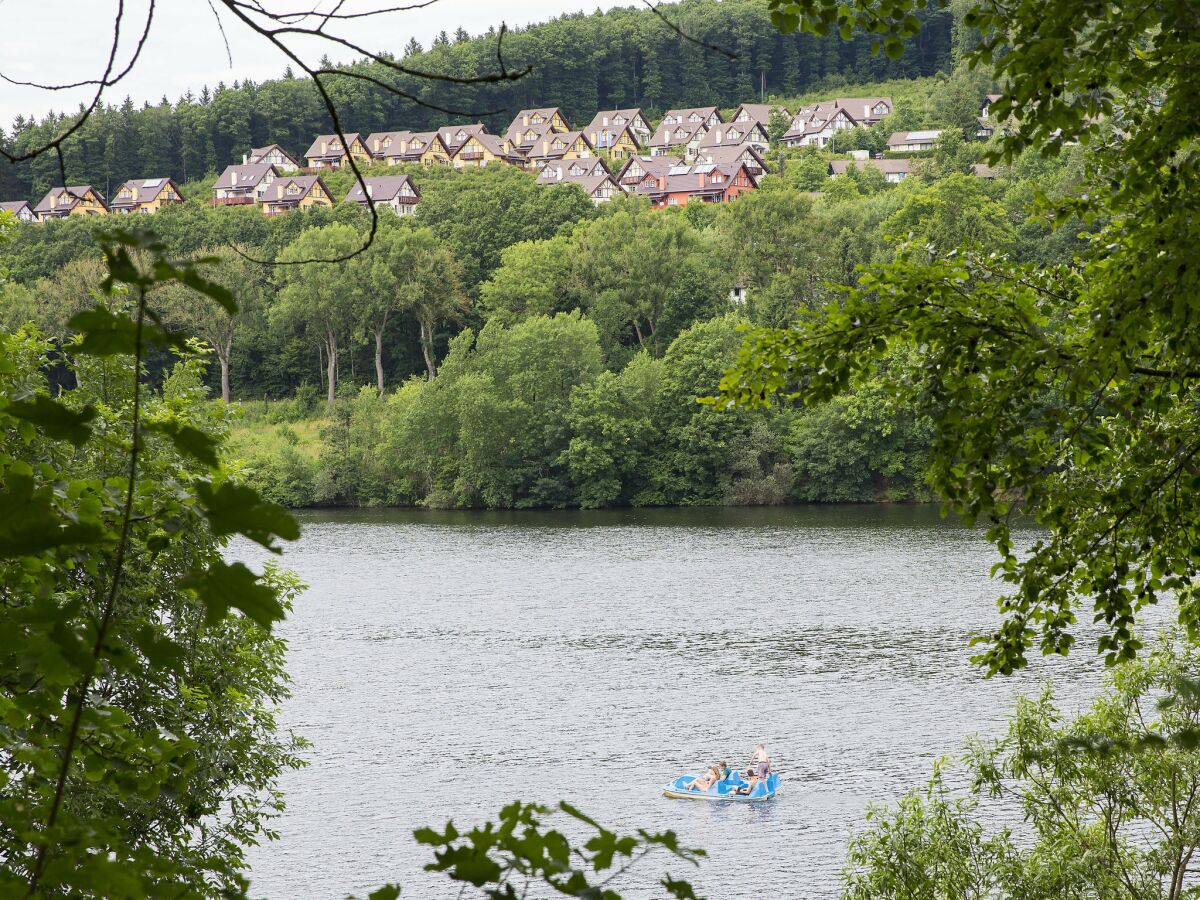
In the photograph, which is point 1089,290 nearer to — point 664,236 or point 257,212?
point 664,236

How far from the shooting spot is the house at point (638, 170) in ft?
376

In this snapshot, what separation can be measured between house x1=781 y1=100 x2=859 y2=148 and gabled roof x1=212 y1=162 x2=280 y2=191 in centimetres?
4809

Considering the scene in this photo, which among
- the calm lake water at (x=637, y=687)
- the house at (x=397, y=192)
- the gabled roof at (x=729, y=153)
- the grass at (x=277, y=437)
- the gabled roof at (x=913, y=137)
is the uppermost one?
the gabled roof at (x=913, y=137)

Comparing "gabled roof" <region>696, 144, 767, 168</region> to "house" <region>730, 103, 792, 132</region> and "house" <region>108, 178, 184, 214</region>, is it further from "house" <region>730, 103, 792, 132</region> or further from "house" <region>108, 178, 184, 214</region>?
"house" <region>108, 178, 184, 214</region>

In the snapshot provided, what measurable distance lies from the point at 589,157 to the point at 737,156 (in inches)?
586

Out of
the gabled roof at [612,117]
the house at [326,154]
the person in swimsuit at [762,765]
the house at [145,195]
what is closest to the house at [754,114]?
the gabled roof at [612,117]

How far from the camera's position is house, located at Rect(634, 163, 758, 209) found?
352 ft

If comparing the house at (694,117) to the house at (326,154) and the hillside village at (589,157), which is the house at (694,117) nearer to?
the hillside village at (589,157)

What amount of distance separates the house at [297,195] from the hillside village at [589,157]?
11cm

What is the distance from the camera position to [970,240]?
6.15 meters

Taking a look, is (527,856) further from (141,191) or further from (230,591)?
(141,191)

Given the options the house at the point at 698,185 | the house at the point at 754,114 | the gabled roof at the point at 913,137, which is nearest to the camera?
the house at the point at 698,185

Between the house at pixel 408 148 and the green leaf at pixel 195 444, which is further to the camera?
the house at pixel 408 148

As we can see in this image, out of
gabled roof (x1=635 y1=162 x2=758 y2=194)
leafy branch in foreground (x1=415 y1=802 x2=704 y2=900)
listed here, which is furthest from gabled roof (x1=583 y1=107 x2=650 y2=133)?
leafy branch in foreground (x1=415 y1=802 x2=704 y2=900)
